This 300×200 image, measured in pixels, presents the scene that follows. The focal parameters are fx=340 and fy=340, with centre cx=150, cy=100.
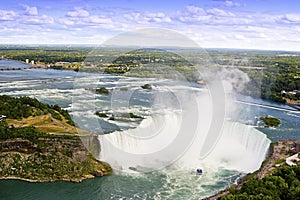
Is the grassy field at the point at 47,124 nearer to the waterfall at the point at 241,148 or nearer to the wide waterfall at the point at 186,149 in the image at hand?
the wide waterfall at the point at 186,149

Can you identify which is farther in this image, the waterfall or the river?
the waterfall

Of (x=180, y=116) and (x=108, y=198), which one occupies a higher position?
(x=180, y=116)

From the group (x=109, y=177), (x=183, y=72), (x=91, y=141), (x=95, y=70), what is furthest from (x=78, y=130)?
(x=95, y=70)

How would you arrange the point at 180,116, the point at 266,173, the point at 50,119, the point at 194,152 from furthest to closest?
the point at 180,116 < the point at 50,119 < the point at 194,152 < the point at 266,173

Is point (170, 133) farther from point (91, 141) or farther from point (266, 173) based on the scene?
point (266, 173)

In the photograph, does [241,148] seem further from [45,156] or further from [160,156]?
[45,156]

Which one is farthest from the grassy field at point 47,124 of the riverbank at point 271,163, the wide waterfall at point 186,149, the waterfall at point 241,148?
the riverbank at point 271,163

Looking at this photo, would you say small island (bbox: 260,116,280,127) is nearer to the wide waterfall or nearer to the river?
the river

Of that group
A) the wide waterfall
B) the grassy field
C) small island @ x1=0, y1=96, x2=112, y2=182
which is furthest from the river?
the grassy field

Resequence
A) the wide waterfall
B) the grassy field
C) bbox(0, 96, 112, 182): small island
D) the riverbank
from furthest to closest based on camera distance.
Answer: the grassy field
the wide waterfall
bbox(0, 96, 112, 182): small island
the riverbank
